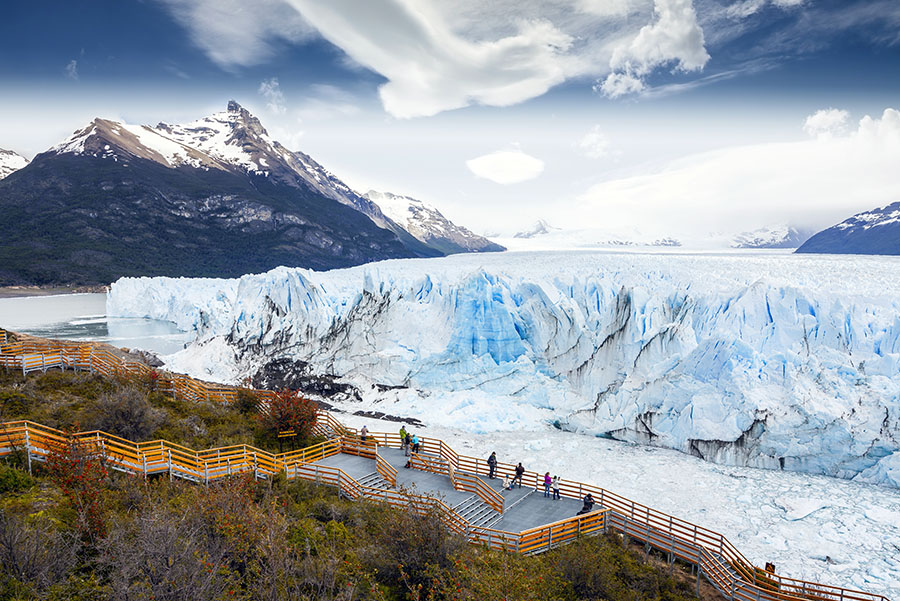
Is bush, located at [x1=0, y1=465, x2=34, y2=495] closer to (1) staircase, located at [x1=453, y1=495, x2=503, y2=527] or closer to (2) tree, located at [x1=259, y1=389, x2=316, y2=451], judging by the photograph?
(2) tree, located at [x1=259, y1=389, x2=316, y2=451]

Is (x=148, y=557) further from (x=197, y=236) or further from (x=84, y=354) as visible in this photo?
(x=197, y=236)

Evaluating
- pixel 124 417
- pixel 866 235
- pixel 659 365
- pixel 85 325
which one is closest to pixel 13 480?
pixel 124 417

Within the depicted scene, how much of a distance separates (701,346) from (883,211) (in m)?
103

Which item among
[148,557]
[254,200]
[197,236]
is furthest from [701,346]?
[254,200]

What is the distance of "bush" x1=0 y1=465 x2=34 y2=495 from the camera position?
9.24m

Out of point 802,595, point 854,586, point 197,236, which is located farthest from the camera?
point 197,236

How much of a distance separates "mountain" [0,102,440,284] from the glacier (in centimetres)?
7755

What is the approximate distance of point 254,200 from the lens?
133500 mm

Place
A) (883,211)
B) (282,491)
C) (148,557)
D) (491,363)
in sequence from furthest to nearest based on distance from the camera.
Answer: (883,211), (491,363), (282,491), (148,557)

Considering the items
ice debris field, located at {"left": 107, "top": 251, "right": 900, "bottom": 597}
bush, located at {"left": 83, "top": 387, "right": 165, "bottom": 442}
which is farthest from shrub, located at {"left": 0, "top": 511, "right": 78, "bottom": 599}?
ice debris field, located at {"left": 107, "top": 251, "right": 900, "bottom": 597}

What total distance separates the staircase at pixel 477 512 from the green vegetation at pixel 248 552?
2.21m

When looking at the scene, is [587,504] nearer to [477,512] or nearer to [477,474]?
[477,512]

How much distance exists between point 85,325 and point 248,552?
54921mm

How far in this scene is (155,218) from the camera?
4552 inches
